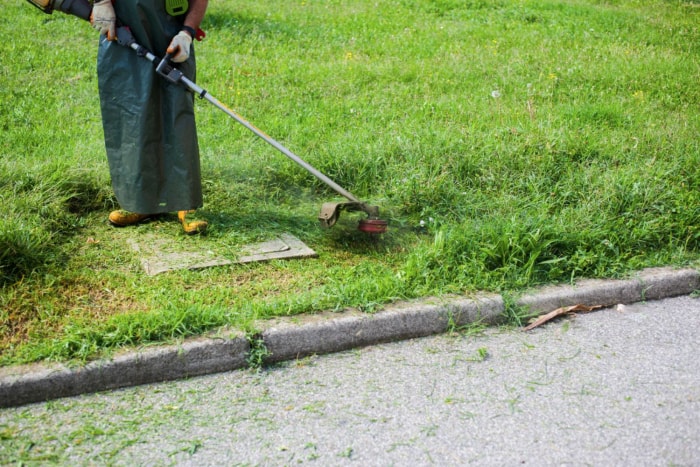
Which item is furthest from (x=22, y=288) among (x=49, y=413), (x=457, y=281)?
(x=457, y=281)

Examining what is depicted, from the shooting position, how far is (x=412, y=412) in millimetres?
3014

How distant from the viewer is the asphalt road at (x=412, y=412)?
108 inches

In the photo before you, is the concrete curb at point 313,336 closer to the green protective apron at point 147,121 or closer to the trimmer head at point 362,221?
the trimmer head at point 362,221

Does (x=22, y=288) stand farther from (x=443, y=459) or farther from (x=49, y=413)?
(x=443, y=459)

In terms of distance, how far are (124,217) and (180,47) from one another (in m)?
1.13

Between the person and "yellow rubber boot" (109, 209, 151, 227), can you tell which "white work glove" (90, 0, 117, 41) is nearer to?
the person

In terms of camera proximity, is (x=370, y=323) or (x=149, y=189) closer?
(x=370, y=323)

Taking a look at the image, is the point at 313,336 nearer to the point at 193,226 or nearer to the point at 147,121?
the point at 193,226

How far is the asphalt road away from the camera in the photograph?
2742 mm

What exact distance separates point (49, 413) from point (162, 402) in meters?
0.43

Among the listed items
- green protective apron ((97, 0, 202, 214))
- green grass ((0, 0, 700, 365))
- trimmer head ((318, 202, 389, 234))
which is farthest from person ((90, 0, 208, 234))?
trimmer head ((318, 202, 389, 234))

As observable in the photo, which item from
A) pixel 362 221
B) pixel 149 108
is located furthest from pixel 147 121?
pixel 362 221

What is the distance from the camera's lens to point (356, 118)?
652 centimetres

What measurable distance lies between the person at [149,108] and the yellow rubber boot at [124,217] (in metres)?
0.17
